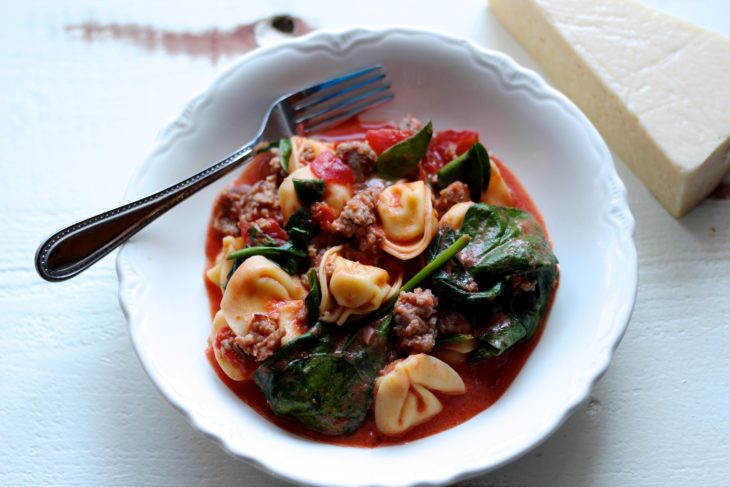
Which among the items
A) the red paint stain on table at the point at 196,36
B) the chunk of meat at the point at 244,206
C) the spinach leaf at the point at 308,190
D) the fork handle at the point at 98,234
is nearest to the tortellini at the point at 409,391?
the spinach leaf at the point at 308,190

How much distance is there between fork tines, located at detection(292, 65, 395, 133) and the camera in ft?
16.7

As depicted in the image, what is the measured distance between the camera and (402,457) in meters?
4.00

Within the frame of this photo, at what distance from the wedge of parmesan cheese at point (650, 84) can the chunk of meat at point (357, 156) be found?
1680 mm

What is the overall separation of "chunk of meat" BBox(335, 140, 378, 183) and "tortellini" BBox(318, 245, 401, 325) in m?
0.69

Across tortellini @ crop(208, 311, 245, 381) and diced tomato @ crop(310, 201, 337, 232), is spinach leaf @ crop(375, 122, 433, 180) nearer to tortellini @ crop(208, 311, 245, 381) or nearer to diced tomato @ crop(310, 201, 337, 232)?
diced tomato @ crop(310, 201, 337, 232)

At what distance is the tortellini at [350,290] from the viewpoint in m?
4.16

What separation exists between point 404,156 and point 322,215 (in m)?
0.66

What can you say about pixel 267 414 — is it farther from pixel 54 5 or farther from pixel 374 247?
pixel 54 5

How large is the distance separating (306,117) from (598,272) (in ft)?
7.11

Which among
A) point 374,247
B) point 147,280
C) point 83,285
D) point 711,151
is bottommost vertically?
point 83,285

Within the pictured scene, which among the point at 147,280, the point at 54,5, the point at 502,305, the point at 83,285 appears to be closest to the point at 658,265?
the point at 502,305

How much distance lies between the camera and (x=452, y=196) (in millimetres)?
4633

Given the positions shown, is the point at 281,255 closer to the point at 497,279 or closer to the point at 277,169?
the point at 277,169

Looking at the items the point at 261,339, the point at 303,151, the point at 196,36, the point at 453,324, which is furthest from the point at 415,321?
the point at 196,36
